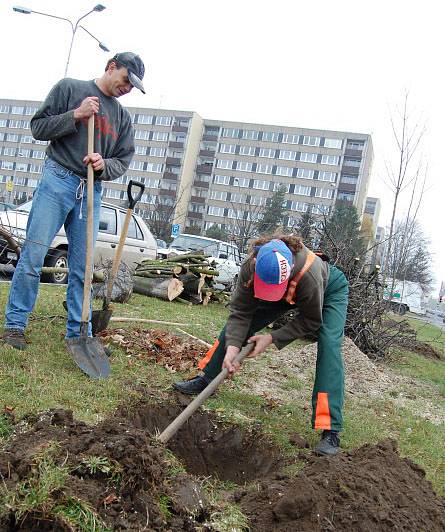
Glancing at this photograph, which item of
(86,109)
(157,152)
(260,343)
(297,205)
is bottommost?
(260,343)

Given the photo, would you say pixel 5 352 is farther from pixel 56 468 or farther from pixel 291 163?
pixel 291 163

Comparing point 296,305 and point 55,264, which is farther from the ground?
point 296,305

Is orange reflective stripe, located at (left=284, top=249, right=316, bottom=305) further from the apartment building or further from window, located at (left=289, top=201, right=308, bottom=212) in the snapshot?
window, located at (left=289, top=201, right=308, bottom=212)

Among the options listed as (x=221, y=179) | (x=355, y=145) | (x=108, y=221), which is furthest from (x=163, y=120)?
(x=108, y=221)

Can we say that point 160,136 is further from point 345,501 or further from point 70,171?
point 345,501

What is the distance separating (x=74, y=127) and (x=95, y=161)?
0.27 m

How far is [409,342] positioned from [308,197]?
203 feet

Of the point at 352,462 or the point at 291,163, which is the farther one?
the point at 291,163

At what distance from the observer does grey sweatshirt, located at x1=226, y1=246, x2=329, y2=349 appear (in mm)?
3125

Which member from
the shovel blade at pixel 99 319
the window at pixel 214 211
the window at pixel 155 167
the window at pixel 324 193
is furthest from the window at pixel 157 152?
the shovel blade at pixel 99 319

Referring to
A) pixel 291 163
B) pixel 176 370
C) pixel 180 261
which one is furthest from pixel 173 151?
pixel 176 370

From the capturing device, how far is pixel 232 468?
11.7ft

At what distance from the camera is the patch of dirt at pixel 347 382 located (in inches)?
184

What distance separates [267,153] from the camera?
239ft
